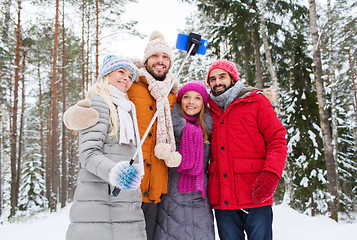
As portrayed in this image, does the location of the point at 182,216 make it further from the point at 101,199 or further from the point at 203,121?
the point at 203,121

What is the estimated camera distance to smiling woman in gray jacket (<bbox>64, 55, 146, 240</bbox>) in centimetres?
192

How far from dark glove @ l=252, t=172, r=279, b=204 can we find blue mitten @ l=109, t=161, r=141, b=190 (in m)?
1.19

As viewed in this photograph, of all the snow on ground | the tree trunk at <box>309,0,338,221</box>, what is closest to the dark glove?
the snow on ground

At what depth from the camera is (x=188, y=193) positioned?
2.72 metres

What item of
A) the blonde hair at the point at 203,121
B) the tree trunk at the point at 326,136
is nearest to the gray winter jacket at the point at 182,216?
the blonde hair at the point at 203,121

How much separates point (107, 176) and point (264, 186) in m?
1.44

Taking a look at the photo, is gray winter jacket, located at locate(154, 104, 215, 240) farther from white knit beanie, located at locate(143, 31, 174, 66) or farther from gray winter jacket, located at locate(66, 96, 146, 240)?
white knit beanie, located at locate(143, 31, 174, 66)

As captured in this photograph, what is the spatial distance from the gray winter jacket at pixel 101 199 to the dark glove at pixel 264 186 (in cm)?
111

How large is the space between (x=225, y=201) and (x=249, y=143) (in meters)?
0.65

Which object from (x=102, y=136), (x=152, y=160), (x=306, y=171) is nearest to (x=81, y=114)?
(x=102, y=136)

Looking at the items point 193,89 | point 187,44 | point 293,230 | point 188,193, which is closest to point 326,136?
point 293,230

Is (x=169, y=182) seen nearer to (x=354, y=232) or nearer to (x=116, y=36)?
(x=354, y=232)

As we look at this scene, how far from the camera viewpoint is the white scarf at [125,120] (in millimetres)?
2219

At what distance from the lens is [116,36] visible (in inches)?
522
